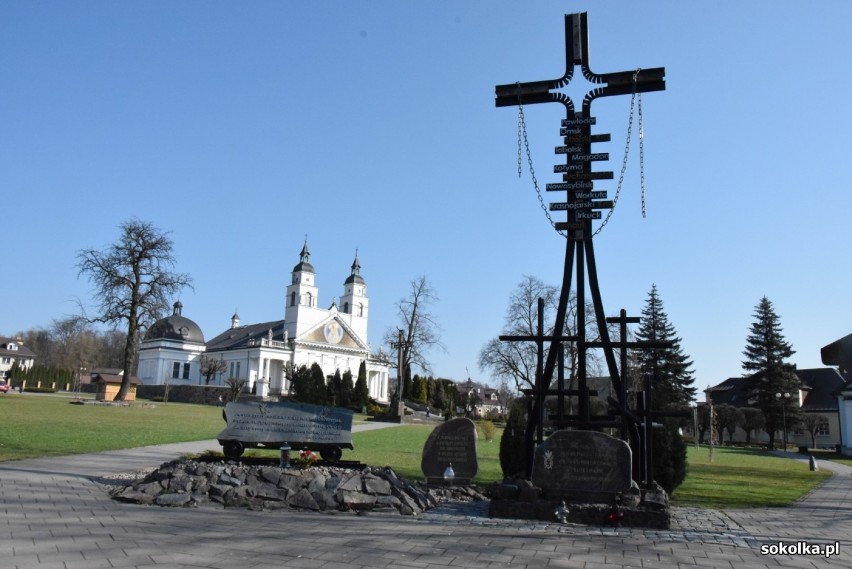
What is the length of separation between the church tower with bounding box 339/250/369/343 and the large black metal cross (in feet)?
282

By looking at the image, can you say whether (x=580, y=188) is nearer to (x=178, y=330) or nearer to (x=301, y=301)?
(x=301, y=301)

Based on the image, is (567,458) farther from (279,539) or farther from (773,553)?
(279,539)

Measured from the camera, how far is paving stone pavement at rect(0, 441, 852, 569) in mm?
6180

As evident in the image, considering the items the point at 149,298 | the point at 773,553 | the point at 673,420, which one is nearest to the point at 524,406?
the point at 673,420

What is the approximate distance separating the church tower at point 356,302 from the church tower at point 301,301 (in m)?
6.28

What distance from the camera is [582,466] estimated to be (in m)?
9.41

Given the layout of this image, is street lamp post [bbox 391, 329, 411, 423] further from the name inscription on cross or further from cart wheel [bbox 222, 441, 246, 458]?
the name inscription on cross

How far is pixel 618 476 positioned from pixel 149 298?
4066 centimetres

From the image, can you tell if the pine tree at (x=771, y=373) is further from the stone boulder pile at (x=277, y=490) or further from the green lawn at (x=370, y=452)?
the stone boulder pile at (x=277, y=490)

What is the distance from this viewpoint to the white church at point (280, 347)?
280ft

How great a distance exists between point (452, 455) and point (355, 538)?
19.1ft

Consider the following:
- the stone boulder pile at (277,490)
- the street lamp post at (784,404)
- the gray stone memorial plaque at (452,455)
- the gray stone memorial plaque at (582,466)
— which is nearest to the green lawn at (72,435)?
the stone boulder pile at (277,490)

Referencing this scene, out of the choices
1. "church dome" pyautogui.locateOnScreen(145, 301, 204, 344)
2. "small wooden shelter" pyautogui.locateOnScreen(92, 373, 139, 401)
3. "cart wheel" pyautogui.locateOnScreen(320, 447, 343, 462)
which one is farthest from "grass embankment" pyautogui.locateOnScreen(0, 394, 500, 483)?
"church dome" pyautogui.locateOnScreen(145, 301, 204, 344)

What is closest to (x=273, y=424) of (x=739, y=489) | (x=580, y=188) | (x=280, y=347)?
(x=580, y=188)
